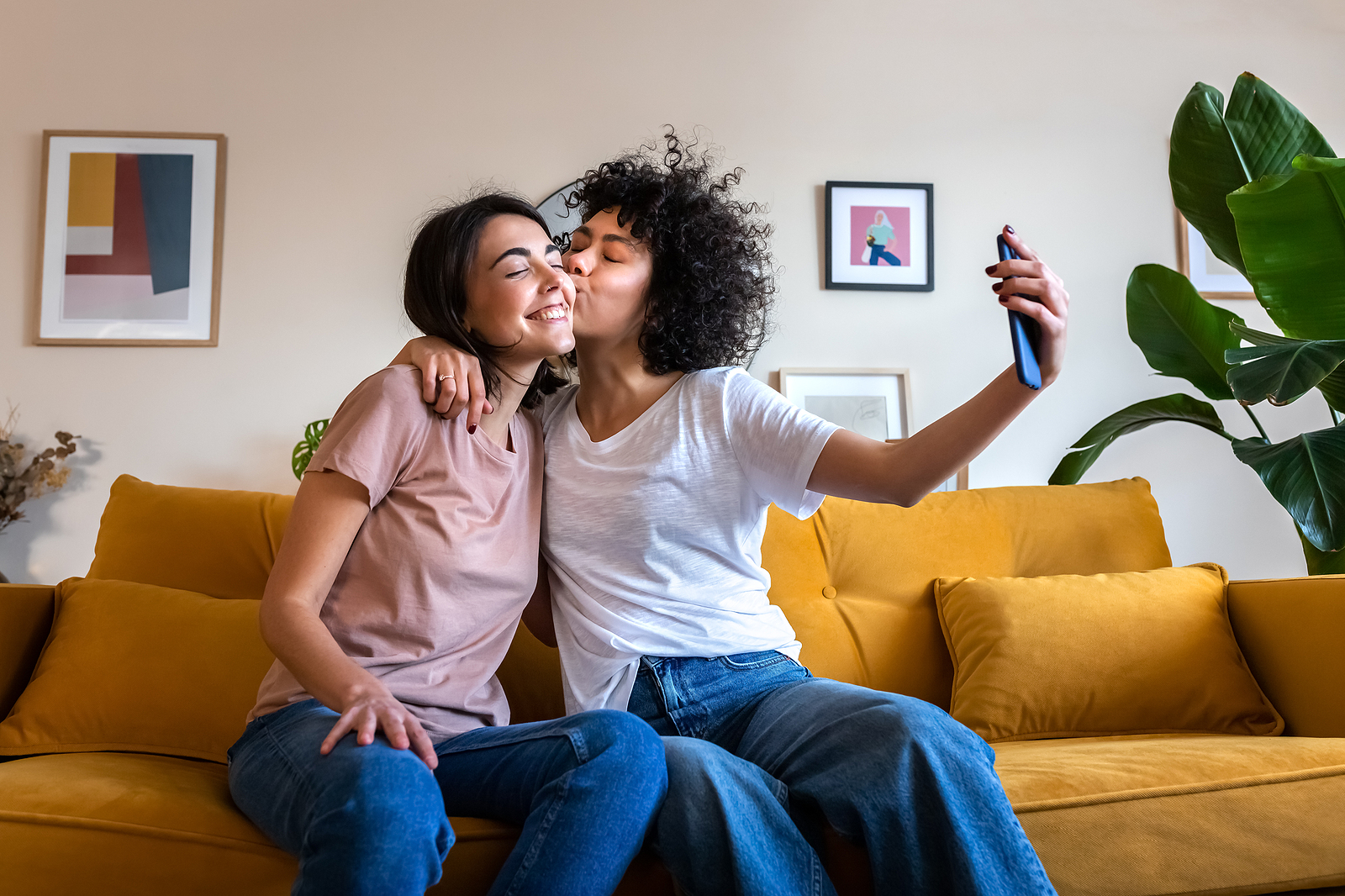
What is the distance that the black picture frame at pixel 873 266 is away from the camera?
2539mm

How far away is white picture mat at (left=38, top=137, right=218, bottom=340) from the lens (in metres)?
2.43

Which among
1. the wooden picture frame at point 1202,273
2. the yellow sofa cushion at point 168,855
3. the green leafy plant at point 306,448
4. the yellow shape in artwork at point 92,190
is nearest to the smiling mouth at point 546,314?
the yellow sofa cushion at point 168,855

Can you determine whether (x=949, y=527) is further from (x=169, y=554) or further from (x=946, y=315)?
(x=169, y=554)

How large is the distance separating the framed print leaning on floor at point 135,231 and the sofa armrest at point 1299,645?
2445mm

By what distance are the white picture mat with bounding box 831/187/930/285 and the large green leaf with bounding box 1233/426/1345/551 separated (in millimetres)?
1032

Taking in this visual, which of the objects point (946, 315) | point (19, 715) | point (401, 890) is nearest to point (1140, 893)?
point (401, 890)

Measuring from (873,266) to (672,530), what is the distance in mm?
1545

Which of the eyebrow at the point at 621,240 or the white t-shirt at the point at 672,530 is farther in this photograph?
the eyebrow at the point at 621,240

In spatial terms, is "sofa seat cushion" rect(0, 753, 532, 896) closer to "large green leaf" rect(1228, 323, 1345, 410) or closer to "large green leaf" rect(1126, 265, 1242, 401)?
"large green leaf" rect(1228, 323, 1345, 410)

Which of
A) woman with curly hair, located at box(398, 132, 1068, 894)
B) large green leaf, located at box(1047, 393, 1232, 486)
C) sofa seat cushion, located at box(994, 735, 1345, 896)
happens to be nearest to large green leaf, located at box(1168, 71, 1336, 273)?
large green leaf, located at box(1047, 393, 1232, 486)

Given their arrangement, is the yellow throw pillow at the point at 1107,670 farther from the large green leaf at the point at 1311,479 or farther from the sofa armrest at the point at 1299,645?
the large green leaf at the point at 1311,479

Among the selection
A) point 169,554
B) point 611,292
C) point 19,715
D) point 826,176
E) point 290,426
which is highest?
point 826,176

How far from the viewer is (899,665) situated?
65.0 inches

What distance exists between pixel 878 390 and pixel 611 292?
131cm
